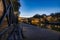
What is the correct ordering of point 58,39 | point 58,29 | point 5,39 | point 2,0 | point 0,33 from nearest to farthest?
point 0,33 < point 5,39 < point 2,0 < point 58,39 < point 58,29

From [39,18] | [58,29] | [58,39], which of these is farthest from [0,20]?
[39,18]

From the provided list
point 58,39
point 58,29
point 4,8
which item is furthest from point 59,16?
point 4,8

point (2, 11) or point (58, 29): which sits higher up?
point (2, 11)

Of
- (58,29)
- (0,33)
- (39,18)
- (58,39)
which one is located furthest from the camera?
(39,18)

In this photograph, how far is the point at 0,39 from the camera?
118 cm

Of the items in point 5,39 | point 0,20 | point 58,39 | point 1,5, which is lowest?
point 58,39

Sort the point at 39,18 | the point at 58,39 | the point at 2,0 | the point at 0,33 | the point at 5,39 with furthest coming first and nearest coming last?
the point at 39,18 < the point at 58,39 < the point at 2,0 < the point at 5,39 < the point at 0,33

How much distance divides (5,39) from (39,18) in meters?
8.68

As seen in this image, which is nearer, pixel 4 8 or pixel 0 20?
pixel 0 20

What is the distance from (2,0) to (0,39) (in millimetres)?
355

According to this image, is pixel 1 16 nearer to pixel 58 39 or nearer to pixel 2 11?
pixel 2 11

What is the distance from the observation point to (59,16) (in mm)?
7719

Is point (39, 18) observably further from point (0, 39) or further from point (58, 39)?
point (0, 39)

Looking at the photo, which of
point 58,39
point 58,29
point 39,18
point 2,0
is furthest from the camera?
point 39,18
